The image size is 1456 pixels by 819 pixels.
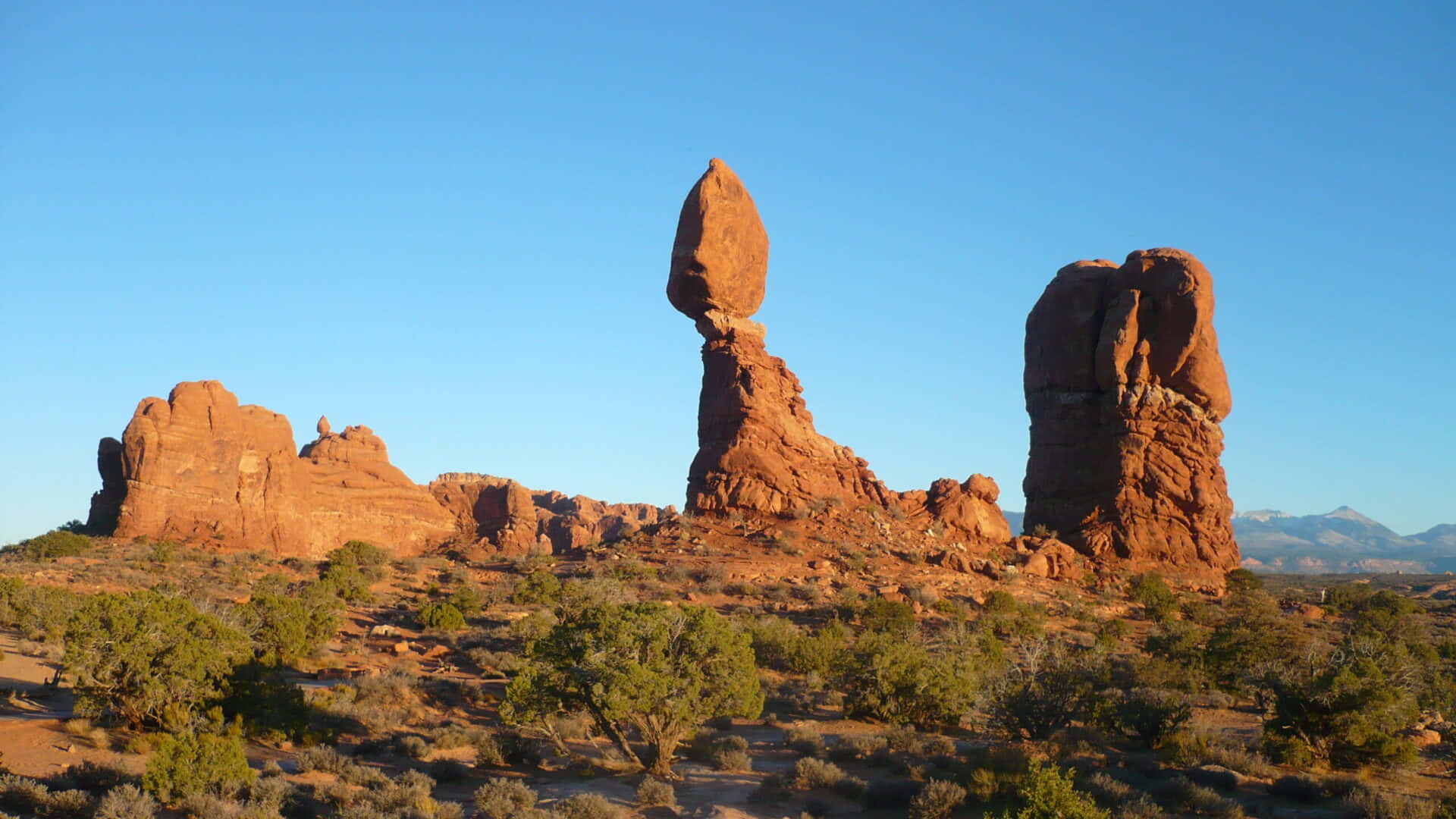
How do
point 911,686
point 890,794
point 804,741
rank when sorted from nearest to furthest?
point 890,794
point 804,741
point 911,686

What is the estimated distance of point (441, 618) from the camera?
30906 mm

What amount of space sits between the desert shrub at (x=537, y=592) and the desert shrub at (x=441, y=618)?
336 cm

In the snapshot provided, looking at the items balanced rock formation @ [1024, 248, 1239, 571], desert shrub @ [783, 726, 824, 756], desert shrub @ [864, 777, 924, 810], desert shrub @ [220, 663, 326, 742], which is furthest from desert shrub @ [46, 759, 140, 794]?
balanced rock formation @ [1024, 248, 1239, 571]

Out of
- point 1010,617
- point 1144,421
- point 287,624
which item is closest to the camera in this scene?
point 287,624

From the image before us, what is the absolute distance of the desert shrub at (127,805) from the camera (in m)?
13.5

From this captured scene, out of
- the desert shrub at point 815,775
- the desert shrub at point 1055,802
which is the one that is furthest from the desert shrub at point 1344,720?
the desert shrub at point 815,775

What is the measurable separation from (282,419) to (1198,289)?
40.9m

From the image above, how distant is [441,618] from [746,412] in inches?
542

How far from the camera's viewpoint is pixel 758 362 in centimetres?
4122

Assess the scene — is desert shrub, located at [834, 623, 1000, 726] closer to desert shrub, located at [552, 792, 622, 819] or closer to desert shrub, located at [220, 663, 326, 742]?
desert shrub, located at [552, 792, 622, 819]

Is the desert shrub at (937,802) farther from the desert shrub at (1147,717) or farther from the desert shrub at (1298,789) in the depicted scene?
the desert shrub at (1147,717)

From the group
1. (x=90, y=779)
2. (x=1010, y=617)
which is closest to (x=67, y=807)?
(x=90, y=779)

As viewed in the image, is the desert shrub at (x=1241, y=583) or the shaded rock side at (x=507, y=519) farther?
the shaded rock side at (x=507, y=519)

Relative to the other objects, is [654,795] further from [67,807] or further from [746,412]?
[746,412]
